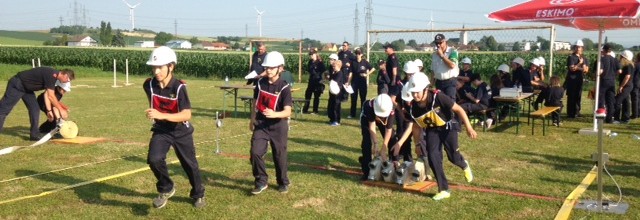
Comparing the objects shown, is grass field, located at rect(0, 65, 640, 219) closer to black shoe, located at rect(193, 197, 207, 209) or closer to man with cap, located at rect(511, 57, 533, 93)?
black shoe, located at rect(193, 197, 207, 209)

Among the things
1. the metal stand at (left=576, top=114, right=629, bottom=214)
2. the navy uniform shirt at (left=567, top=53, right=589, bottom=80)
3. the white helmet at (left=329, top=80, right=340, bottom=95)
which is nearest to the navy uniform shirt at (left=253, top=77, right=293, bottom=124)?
the metal stand at (left=576, top=114, right=629, bottom=214)

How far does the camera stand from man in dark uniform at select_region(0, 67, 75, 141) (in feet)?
36.8

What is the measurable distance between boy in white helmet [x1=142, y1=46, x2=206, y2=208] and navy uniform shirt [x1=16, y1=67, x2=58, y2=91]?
5.62 m

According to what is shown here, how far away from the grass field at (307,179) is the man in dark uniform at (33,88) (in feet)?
1.84

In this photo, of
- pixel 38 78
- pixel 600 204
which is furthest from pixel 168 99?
pixel 38 78

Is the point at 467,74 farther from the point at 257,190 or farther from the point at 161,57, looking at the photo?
the point at 161,57

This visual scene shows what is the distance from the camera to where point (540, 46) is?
76.7 ft

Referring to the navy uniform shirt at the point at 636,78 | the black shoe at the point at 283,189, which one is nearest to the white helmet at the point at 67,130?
the black shoe at the point at 283,189

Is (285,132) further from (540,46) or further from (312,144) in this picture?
(540,46)

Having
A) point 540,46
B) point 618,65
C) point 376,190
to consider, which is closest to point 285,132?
point 376,190

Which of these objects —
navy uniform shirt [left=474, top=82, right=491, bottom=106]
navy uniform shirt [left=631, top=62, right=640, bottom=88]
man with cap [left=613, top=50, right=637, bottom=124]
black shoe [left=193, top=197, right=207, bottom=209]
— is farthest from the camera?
navy uniform shirt [left=631, top=62, right=640, bottom=88]

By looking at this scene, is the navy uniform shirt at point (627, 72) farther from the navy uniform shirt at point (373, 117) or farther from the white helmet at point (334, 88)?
the navy uniform shirt at point (373, 117)

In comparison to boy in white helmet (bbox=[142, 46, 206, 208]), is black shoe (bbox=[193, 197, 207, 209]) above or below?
below

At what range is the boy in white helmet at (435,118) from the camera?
684 cm
